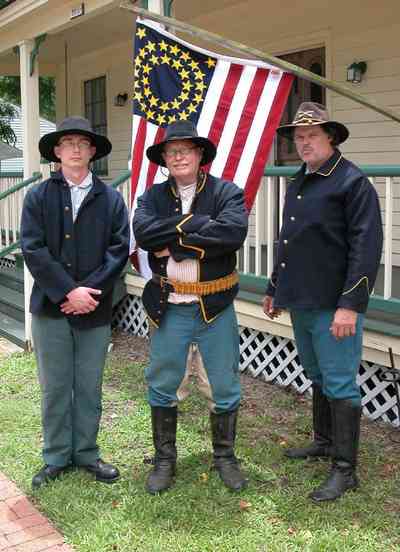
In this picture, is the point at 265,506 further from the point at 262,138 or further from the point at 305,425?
the point at 262,138

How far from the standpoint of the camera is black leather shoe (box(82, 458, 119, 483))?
13.3ft

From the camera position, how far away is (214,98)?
167 inches

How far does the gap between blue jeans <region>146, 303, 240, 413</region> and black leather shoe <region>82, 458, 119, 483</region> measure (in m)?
0.53

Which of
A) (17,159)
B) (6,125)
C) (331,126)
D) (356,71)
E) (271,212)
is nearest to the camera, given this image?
(331,126)

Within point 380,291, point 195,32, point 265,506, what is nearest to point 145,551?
point 265,506

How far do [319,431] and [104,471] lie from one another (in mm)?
1329

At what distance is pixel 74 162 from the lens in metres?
3.81

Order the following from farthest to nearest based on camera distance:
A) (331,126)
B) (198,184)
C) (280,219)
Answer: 1. (280,219)
2. (198,184)
3. (331,126)

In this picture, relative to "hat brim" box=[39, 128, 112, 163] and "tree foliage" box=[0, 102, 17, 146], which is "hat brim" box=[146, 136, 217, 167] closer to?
"hat brim" box=[39, 128, 112, 163]

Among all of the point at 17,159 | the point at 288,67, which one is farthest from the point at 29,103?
the point at 17,159

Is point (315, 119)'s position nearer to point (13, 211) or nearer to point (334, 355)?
point (334, 355)

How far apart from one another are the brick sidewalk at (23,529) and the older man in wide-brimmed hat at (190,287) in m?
0.62

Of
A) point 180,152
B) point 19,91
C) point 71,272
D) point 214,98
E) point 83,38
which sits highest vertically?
point 19,91

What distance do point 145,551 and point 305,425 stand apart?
76.8 inches
